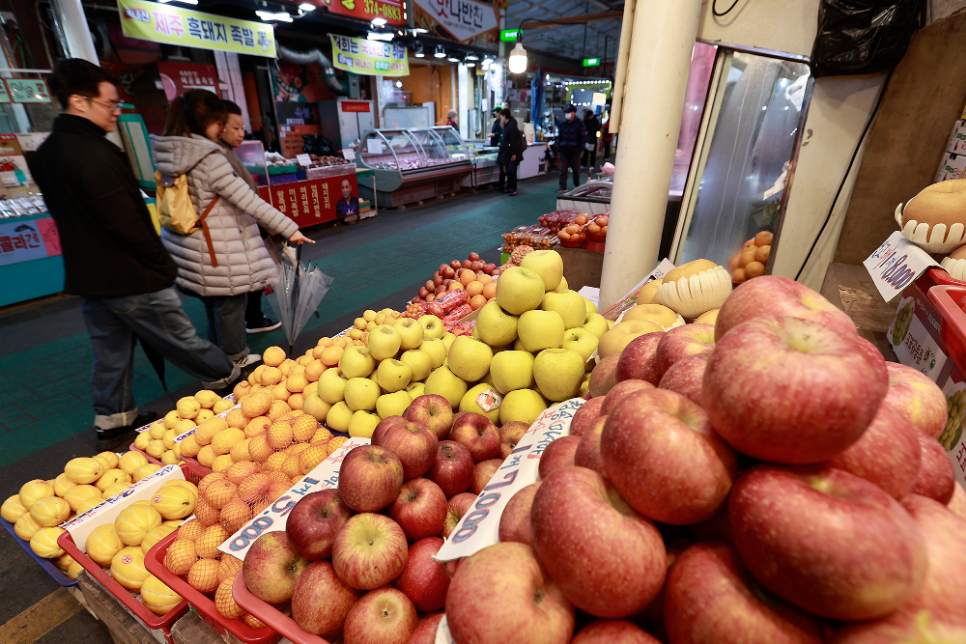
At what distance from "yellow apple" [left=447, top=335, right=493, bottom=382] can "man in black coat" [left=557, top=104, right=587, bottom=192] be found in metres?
11.6

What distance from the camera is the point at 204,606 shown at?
142 centimetres

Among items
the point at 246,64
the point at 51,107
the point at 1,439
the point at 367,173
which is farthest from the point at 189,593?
the point at 246,64

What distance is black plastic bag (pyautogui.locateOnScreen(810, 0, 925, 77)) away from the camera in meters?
2.38

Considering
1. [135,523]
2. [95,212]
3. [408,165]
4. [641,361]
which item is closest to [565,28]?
[408,165]

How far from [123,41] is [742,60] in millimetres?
10976

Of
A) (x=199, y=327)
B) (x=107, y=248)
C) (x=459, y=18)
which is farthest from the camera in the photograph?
(x=459, y=18)

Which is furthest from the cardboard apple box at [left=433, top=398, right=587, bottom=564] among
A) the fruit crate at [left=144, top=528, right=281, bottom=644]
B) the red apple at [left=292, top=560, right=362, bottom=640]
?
the fruit crate at [left=144, top=528, right=281, bottom=644]

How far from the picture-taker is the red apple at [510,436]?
167 cm

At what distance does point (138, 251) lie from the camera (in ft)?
9.41

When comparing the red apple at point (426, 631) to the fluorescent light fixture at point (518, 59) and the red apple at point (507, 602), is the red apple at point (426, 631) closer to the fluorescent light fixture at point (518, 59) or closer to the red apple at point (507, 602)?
the red apple at point (507, 602)

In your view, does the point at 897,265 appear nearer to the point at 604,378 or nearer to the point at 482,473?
the point at 604,378

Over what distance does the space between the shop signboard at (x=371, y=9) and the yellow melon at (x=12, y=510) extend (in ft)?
32.4

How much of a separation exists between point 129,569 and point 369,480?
51.0 inches

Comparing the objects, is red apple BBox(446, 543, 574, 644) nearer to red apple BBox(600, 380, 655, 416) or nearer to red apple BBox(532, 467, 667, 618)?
red apple BBox(532, 467, 667, 618)
